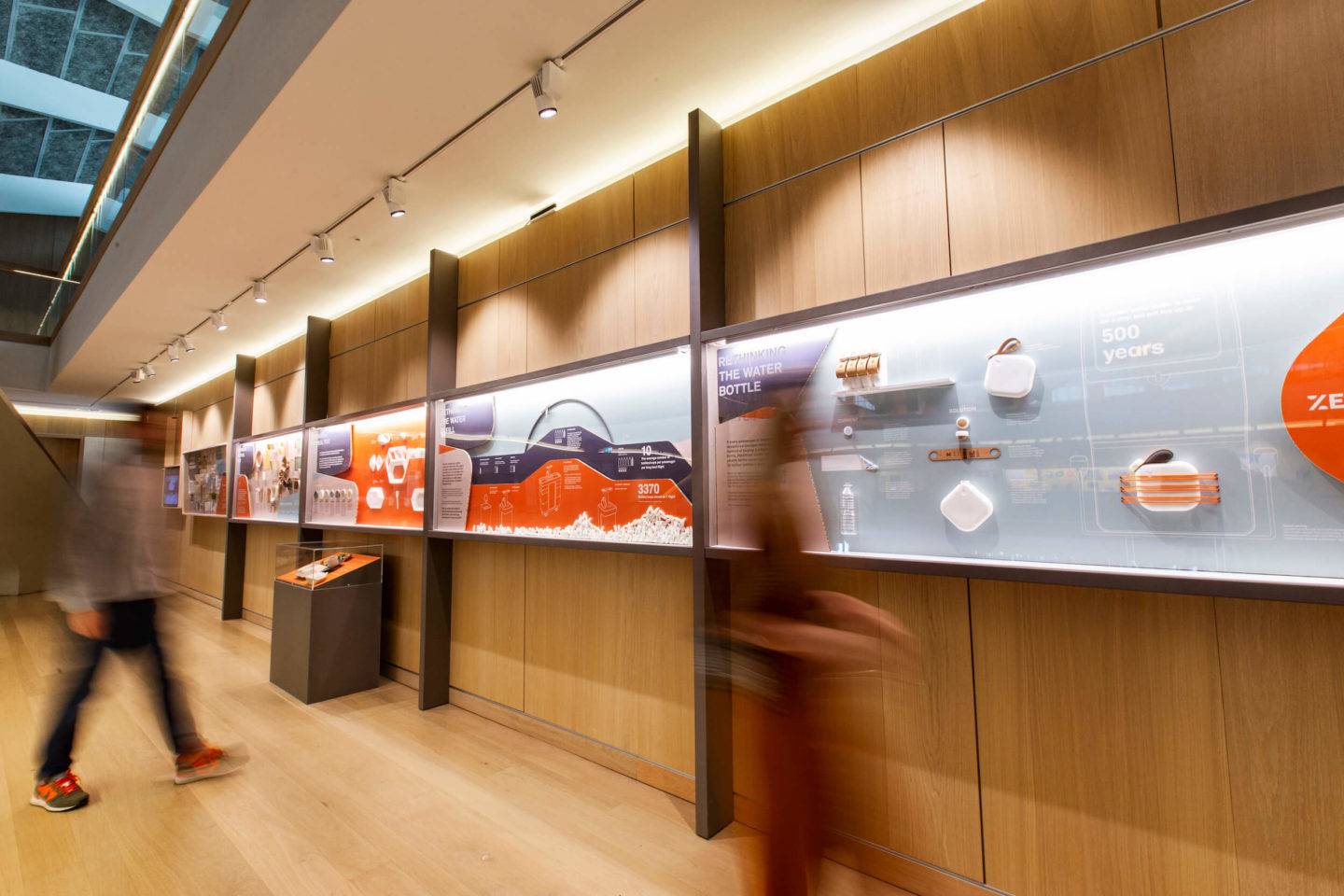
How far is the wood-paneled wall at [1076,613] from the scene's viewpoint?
60.7 inches

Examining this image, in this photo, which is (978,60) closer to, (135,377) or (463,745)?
(463,745)

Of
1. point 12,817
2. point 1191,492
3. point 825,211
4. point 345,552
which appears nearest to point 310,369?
point 345,552

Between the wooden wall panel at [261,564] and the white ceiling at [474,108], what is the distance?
10.9 feet

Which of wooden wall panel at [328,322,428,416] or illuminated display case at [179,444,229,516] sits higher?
wooden wall panel at [328,322,428,416]

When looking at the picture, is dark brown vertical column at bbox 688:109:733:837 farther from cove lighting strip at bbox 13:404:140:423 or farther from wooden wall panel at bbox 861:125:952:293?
cove lighting strip at bbox 13:404:140:423

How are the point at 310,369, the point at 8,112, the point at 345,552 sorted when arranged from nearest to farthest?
the point at 345,552 → the point at 310,369 → the point at 8,112

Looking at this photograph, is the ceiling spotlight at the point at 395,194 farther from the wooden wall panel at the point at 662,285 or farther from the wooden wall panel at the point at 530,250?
the wooden wall panel at the point at 662,285

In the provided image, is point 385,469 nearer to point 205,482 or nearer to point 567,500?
point 567,500

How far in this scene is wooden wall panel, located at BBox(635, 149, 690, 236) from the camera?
2988 millimetres

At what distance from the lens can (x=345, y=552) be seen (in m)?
4.80

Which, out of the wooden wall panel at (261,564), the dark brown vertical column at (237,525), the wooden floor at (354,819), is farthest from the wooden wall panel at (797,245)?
the dark brown vertical column at (237,525)

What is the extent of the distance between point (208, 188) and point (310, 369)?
2.58 m

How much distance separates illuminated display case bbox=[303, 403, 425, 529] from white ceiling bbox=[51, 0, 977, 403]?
4.42 feet

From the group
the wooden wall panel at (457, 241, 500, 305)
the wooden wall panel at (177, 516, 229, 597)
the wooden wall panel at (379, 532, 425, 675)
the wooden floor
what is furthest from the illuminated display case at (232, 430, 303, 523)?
the wooden wall panel at (457, 241, 500, 305)
